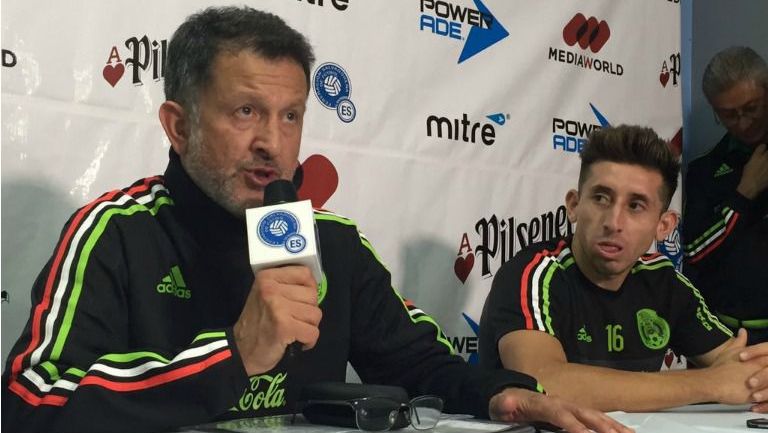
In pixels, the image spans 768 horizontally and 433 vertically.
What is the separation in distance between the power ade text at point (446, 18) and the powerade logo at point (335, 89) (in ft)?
1.04

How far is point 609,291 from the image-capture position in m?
2.10

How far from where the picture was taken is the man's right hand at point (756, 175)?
9.38 feet

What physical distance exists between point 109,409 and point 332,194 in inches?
46.1

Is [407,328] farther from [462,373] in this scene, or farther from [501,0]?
[501,0]

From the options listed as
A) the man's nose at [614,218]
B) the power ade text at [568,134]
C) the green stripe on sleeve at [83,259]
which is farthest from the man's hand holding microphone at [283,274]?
the power ade text at [568,134]

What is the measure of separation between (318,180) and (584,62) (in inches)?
44.2

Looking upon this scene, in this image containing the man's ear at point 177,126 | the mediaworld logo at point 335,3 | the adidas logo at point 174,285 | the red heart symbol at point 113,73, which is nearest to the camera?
the adidas logo at point 174,285

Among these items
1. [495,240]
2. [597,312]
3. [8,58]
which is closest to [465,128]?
[495,240]

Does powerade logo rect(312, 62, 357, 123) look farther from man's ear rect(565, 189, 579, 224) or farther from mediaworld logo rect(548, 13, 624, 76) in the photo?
mediaworld logo rect(548, 13, 624, 76)

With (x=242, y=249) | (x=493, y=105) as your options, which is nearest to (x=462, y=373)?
(x=242, y=249)

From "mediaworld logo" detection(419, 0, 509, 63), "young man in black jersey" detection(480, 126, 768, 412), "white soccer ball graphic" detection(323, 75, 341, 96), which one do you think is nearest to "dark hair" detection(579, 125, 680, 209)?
"young man in black jersey" detection(480, 126, 768, 412)

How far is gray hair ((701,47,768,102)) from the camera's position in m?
2.87

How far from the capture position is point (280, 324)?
41.5 inches

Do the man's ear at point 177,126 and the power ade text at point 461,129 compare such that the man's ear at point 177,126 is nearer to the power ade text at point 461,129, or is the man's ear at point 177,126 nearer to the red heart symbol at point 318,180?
the red heart symbol at point 318,180
